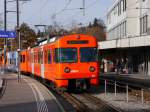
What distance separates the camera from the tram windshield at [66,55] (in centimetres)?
2550

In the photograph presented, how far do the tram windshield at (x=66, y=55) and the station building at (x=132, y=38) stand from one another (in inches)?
897

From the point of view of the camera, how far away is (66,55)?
84.2ft

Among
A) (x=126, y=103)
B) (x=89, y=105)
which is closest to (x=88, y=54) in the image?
(x=126, y=103)

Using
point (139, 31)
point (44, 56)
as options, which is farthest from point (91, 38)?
point (139, 31)

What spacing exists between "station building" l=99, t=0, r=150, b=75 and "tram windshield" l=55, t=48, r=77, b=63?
22772 mm

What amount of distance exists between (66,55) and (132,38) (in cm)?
2737

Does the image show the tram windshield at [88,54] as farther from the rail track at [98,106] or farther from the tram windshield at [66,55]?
the rail track at [98,106]

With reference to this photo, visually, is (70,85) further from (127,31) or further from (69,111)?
(127,31)

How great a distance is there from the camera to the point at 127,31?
69.7 meters

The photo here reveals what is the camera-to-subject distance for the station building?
5434cm

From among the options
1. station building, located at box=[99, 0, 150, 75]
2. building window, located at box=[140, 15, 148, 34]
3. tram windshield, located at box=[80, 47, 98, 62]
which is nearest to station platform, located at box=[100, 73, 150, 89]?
station building, located at box=[99, 0, 150, 75]

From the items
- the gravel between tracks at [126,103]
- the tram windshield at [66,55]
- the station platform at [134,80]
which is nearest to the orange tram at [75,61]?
the tram windshield at [66,55]

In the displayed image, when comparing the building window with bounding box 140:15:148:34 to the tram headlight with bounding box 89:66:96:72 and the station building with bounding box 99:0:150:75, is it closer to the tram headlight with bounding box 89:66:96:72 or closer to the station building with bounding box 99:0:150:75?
the station building with bounding box 99:0:150:75

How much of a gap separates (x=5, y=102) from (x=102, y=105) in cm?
395
